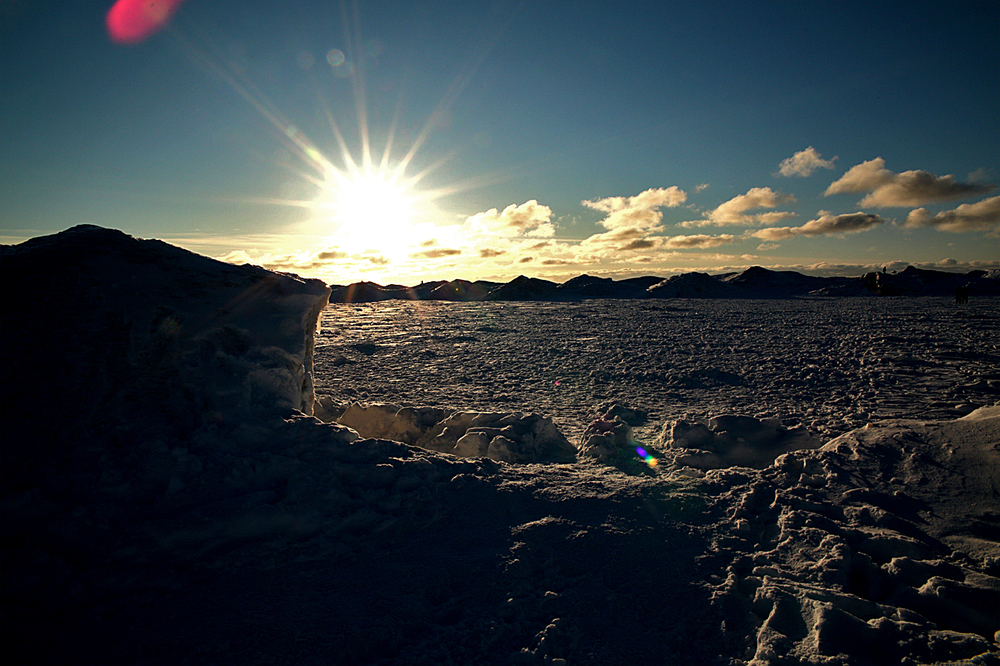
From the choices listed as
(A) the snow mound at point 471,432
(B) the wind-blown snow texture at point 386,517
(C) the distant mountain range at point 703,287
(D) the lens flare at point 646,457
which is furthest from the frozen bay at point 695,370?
(C) the distant mountain range at point 703,287

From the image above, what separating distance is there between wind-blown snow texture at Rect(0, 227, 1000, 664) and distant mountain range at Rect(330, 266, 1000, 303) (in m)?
34.6

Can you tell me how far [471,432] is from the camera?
5051 mm

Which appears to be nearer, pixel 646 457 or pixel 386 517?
pixel 386 517

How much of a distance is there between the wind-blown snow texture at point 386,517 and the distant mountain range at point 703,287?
34.6 meters

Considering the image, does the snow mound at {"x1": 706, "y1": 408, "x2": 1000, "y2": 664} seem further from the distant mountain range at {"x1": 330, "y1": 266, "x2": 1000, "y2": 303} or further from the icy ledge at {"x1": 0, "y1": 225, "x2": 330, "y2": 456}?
the distant mountain range at {"x1": 330, "y1": 266, "x2": 1000, "y2": 303}

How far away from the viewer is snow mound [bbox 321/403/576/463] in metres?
4.85

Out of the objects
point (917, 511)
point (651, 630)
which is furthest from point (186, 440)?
point (917, 511)

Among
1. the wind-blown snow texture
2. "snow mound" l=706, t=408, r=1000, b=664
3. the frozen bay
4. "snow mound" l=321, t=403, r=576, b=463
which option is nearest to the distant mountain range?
the frozen bay

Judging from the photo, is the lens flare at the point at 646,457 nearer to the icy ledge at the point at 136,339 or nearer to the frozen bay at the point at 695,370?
the frozen bay at the point at 695,370

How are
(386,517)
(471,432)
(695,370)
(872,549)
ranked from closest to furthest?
(872,549) → (386,517) → (471,432) → (695,370)

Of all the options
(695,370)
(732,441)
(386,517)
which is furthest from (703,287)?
(386,517)

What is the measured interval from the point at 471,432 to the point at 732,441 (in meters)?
2.93

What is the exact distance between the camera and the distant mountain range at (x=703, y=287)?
39378 mm

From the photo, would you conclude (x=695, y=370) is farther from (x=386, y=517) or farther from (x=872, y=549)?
(x=386, y=517)
